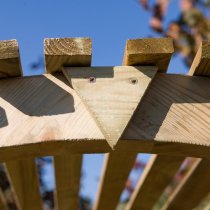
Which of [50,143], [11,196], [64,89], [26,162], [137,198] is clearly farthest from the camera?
[11,196]

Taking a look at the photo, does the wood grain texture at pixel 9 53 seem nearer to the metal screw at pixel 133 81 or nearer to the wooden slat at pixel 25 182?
the metal screw at pixel 133 81

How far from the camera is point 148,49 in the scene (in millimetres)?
1715

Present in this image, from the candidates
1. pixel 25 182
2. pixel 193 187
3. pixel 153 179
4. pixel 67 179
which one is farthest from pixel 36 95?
pixel 193 187

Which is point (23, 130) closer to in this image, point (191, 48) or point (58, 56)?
point (58, 56)

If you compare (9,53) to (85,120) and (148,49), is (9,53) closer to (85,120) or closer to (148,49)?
(85,120)

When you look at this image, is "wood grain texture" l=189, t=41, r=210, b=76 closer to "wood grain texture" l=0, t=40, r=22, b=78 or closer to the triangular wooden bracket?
the triangular wooden bracket

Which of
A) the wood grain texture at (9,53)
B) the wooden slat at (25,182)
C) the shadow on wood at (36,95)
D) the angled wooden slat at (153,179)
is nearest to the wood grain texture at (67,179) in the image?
the wooden slat at (25,182)

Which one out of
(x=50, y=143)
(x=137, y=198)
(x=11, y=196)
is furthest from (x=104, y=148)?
(x=11, y=196)

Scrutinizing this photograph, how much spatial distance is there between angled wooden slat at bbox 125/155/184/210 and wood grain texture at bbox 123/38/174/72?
90 centimetres

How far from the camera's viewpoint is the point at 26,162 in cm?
253

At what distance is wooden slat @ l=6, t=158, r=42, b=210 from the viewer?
2.52 m

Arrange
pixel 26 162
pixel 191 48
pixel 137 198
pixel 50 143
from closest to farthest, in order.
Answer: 1. pixel 50 143
2. pixel 26 162
3. pixel 137 198
4. pixel 191 48

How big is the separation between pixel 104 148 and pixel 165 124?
0.90ft

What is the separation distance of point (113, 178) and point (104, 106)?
1069 millimetres
